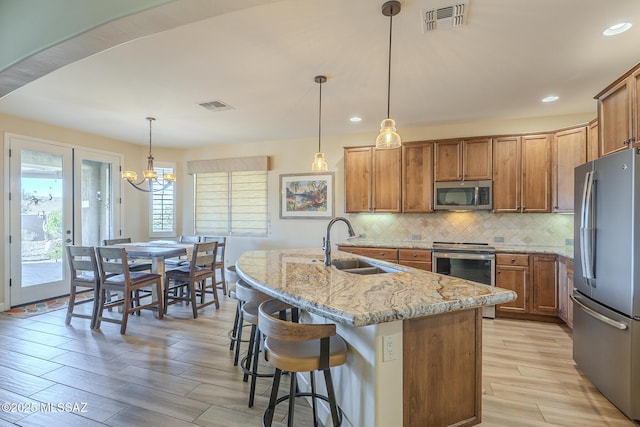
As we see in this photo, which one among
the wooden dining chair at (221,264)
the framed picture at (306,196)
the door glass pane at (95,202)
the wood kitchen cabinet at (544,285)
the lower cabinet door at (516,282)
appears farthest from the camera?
the framed picture at (306,196)

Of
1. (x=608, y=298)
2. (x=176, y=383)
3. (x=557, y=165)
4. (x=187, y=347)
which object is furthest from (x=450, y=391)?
(x=557, y=165)

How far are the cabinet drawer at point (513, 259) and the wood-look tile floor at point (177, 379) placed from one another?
0.77m

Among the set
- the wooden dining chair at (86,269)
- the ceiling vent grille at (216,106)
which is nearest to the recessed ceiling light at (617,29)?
the ceiling vent grille at (216,106)

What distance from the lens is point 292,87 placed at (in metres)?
3.23

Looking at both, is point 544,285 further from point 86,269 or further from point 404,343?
point 86,269

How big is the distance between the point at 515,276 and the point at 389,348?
321 cm

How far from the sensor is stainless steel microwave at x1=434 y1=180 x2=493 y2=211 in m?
4.19

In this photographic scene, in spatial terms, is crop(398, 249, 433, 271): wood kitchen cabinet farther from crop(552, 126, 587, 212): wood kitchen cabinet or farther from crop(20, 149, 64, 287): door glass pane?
crop(20, 149, 64, 287): door glass pane

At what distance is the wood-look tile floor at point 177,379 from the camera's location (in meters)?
2.04

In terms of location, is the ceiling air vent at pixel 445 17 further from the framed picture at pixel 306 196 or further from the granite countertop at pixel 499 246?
the framed picture at pixel 306 196

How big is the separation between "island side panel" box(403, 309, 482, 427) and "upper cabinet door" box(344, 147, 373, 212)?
3192mm

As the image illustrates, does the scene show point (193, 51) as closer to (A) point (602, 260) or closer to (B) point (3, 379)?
(B) point (3, 379)

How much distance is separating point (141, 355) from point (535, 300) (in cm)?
444

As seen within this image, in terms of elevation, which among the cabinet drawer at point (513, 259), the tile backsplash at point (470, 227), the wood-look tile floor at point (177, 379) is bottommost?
the wood-look tile floor at point (177, 379)
